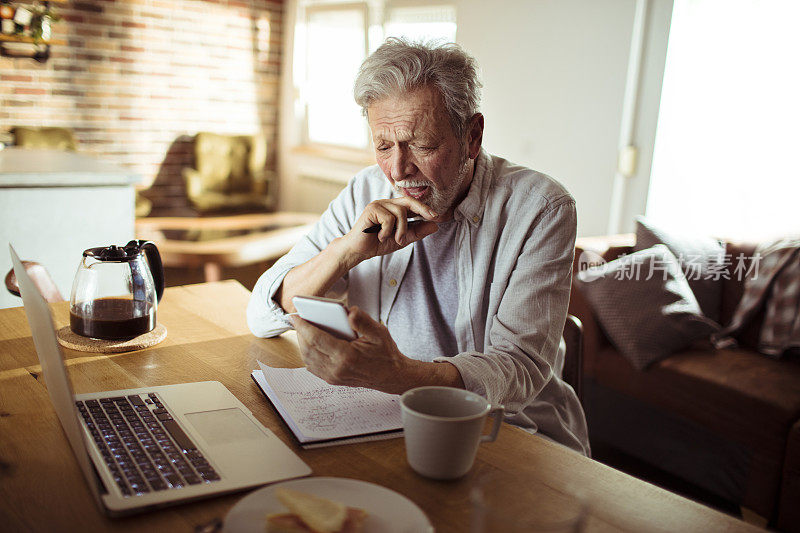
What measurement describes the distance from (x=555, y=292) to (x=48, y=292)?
115 cm

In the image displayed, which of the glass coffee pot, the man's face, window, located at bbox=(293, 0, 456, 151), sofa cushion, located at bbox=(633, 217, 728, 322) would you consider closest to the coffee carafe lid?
the glass coffee pot

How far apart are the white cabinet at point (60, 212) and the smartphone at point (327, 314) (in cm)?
158

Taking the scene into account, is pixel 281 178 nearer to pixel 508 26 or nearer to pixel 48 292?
pixel 508 26

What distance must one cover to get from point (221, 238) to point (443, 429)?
356 centimetres

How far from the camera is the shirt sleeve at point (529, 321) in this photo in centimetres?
108

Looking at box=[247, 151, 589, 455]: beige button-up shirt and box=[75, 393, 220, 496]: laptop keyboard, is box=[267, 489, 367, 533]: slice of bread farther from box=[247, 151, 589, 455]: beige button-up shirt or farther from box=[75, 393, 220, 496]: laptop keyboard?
box=[247, 151, 589, 455]: beige button-up shirt

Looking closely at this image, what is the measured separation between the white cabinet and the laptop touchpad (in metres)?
1.46

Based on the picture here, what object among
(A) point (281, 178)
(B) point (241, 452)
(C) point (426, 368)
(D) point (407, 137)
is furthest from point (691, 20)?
(A) point (281, 178)

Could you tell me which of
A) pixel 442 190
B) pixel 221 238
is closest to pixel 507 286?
pixel 442 190

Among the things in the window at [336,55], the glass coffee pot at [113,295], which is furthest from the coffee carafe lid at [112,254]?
the window at [336,55]

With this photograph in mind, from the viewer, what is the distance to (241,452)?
0.86 m

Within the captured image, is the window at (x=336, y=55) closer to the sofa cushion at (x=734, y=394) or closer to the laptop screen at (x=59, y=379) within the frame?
the sofa cushion at (x=734, y=394)

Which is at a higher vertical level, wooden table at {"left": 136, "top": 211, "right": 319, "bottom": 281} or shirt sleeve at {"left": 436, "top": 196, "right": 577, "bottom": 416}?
shirt sleeve at {"left": 436, "top": 196, "right": 577, "bottom": 416}

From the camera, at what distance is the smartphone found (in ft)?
2.88
